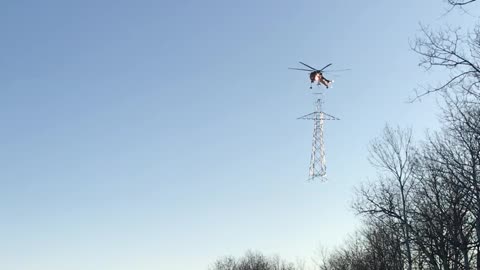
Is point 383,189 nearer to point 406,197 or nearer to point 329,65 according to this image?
point 406,197

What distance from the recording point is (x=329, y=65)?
30.4 m

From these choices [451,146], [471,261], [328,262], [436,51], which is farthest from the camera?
[328,262]

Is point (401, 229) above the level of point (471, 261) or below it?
above

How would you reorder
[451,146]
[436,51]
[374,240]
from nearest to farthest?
[436,51], [451,146], [374,240]

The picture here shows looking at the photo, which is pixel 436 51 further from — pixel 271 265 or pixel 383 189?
pixel 271 265

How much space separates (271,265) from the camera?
10188 cm

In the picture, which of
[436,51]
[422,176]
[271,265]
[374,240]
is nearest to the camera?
[436,51]

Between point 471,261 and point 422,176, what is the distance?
6822mm

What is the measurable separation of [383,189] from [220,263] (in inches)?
3309

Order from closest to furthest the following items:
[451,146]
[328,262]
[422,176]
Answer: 1. [451,146]
2. [422,176]
3. [328,262]

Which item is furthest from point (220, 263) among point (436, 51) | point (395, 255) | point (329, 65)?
point (436, 51)

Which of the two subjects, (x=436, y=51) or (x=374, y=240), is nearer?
(x=436, y=51)

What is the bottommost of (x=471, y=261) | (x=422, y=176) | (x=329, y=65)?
(x=471, y=261)

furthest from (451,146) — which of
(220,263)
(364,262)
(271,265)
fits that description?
(220,263)
